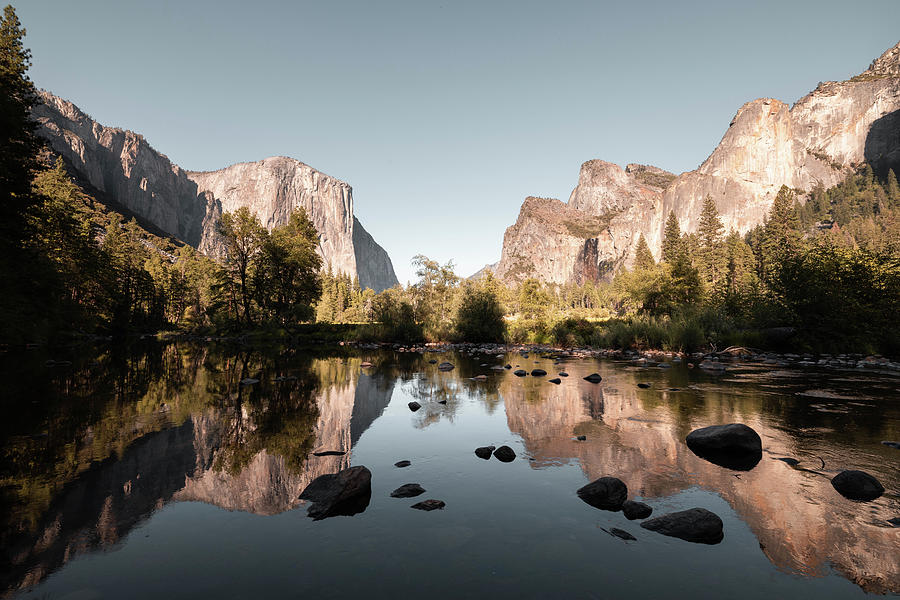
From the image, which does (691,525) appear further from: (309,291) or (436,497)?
(309,291)

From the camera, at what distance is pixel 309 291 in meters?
61.2

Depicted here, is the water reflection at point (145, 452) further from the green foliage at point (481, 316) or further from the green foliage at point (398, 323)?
the green foliage at point (398, 323)

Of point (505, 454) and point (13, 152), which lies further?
point (13, 152)

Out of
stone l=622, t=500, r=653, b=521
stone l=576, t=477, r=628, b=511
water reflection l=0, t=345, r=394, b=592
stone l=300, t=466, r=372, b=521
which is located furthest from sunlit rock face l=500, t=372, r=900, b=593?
water reflection l=0, t=345, r=394, b=592

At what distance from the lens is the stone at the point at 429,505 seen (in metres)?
6.29

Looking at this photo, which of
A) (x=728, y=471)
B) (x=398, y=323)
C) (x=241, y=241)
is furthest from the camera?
(x=241, y=241)

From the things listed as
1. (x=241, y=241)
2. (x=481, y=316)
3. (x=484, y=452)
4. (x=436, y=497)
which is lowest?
(x=436, y=497)

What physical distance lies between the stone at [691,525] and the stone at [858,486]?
3.05 meters

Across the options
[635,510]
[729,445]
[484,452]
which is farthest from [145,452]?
A: [729,445]

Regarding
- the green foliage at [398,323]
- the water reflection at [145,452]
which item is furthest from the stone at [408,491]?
the green foliage at [398,323]

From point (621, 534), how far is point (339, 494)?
439 centimetres

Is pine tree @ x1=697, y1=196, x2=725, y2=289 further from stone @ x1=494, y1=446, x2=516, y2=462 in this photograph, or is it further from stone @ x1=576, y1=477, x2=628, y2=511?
stone @ x1=576, y1=477, x2=628, y2=511

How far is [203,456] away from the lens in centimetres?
859

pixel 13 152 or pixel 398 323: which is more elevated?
pixel 13 152
